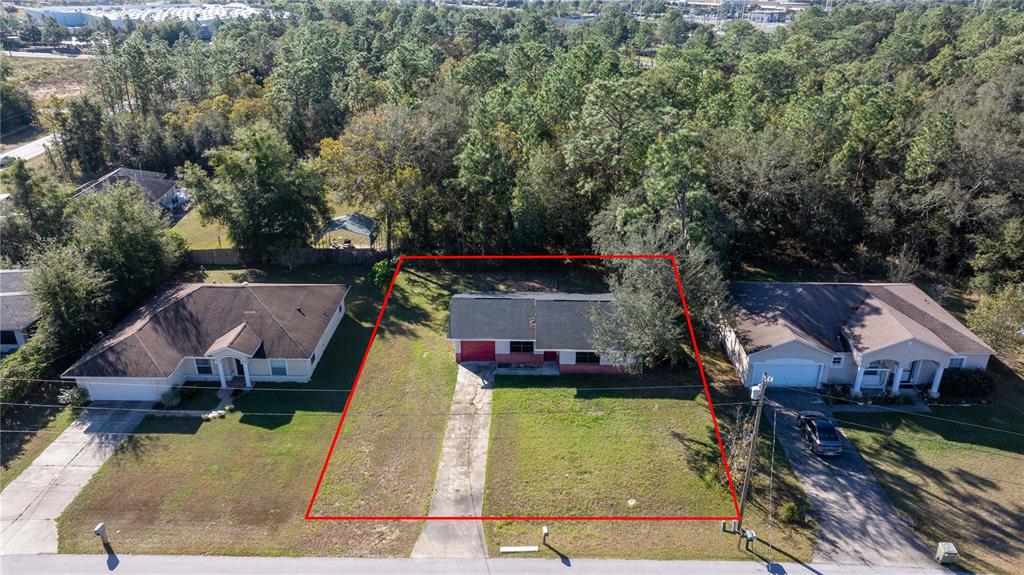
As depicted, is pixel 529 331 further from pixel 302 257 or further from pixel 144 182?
pixel 144 182

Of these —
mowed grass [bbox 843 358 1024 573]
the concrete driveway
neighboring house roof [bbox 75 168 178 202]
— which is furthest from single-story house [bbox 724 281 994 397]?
neighboring house roof [bbox 75 168 178 202]

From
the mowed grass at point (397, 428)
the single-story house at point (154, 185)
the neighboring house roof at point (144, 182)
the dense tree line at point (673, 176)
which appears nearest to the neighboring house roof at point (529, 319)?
the mowed grass at point (397, 428)

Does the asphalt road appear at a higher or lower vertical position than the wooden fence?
higher


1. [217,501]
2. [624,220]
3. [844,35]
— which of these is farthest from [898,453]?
[844,35]

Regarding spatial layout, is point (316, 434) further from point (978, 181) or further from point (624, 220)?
point (978, 181)

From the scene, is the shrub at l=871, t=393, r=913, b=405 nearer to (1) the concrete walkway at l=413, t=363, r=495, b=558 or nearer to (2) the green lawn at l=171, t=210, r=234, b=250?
(1) the concrete walkway at l=413, t=363, r=495, b=558
